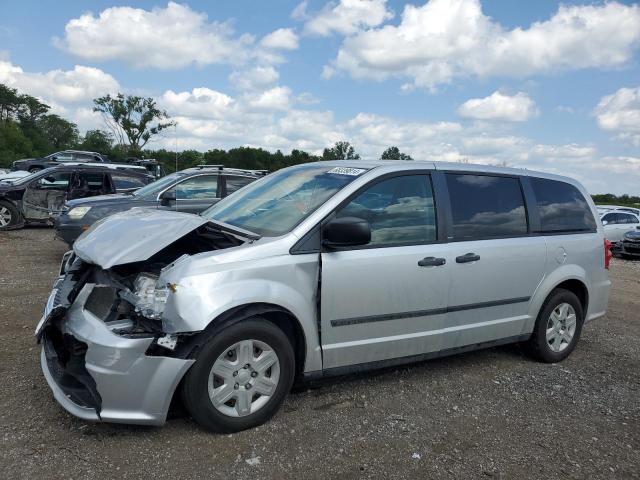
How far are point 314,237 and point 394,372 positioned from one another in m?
1.59

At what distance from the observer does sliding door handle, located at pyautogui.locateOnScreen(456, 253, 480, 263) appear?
4.00 metres

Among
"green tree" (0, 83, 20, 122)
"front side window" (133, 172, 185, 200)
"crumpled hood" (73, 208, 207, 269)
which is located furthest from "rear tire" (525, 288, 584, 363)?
"green tree" (0, 83, 20, 122)

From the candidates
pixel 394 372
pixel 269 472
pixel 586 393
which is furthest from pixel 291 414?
pixel 586 393

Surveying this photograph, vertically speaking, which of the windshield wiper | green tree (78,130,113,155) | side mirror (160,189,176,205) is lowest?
the windshield wiper

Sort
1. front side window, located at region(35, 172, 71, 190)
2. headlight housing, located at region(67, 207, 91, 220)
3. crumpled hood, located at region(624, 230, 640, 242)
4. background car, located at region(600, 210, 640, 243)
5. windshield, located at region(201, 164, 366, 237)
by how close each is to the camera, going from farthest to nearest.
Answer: background car, located at region(600, 210, 640, 243) < crumpled hood, located at region(624, 230, 640, 242) < front side window, located at region(35, 172, 71, 190) < headlight housing, located at region(67, 207, 91, 220) < windshield, located at region(201, 164, 366, 237)

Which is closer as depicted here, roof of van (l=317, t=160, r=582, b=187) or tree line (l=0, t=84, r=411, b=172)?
roof of van (l=317, t=160, r=582, b=187)

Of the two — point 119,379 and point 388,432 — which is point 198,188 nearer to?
point 119,379

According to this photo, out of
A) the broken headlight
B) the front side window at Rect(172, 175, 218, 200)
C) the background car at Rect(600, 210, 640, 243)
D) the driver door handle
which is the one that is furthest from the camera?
the background car at Rect(600, 210, 640, 243)

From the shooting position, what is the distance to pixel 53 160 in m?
27.4

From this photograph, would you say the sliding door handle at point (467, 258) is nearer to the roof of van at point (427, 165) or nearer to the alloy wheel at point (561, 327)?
the roof of van at point (427, 165)

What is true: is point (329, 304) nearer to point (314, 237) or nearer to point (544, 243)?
point (314, 237)

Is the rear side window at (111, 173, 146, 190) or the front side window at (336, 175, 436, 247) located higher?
the rear side window at (111, 173, 146, 190)

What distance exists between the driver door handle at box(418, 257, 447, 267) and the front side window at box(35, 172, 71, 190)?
10.5m

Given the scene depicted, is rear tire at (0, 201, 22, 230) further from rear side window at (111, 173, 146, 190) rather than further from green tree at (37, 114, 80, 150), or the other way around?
green tree at (37, 114, 80, 150)
